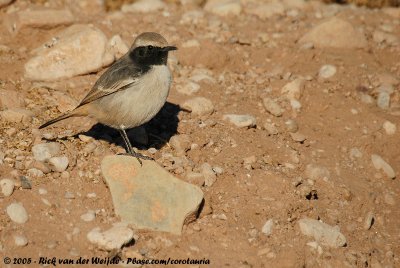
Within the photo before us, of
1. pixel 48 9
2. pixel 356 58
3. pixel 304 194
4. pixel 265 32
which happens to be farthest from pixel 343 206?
pixel 48 9

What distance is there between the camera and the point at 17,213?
647cm

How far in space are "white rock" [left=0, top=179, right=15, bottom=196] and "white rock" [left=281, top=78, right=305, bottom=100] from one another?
14.9ft

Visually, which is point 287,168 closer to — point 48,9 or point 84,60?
point 84,60

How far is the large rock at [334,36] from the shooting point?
35.0 feet

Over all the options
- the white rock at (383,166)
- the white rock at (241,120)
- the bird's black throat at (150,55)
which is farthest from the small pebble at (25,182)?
the white rock at (383,166)

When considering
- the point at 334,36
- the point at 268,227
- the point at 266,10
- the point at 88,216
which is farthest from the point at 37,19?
the point at 268,227

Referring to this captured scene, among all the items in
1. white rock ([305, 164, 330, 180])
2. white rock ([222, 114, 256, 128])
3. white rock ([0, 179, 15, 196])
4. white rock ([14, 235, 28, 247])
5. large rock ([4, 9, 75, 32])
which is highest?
large rock ([4, 9, 75, 32])

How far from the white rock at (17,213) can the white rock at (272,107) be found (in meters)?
4.07

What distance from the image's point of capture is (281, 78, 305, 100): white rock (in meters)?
9.38

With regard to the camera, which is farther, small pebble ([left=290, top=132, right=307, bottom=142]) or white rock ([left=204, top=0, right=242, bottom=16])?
white rock ([left=204, top=0, right=242, bottom=16])

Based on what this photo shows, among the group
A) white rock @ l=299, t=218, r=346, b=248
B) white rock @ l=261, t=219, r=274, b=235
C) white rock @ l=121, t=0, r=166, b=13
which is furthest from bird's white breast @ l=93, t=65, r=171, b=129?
white rock @ l=121, t=0, r=166, b=13

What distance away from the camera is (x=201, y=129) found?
27.4ft

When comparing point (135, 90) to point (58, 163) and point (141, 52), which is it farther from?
point (58, 163)

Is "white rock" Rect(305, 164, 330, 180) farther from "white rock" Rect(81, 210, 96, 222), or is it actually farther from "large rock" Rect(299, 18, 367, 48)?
"large rock" Rect(299, 18, 367, 48)
